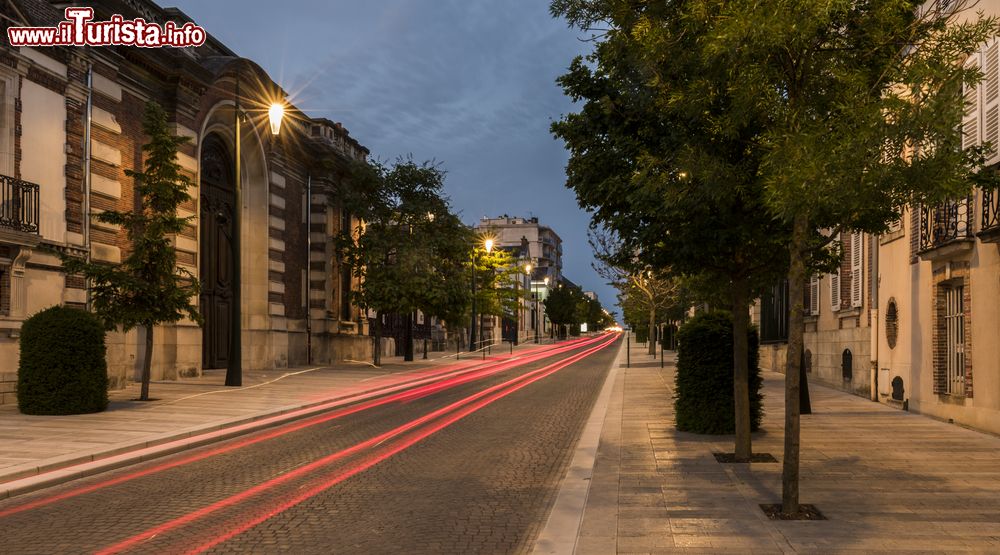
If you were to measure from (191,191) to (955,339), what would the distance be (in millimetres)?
20294

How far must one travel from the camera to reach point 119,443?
1118 cm

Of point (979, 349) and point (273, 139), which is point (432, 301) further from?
point (979, 349)

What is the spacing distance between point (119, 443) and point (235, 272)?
10.5 meters

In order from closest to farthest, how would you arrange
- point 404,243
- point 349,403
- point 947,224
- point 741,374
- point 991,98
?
1. point 741,374
2. point 991,98
3. point 947,224
4. point 349,403
5. point 404,243

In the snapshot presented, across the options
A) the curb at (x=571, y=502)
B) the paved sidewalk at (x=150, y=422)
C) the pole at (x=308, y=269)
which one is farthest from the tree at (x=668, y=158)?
the pole at (x=308, y=269)

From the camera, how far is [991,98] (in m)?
13.0

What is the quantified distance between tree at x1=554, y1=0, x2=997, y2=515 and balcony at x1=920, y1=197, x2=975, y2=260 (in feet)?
20.9

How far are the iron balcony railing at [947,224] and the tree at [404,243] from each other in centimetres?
1962

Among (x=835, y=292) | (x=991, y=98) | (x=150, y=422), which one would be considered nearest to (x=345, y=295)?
(x=835, y=292)

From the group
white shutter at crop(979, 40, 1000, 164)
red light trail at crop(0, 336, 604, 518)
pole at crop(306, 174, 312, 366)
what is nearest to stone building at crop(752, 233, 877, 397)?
white shutter at crop(979, 40, 1000, 164)

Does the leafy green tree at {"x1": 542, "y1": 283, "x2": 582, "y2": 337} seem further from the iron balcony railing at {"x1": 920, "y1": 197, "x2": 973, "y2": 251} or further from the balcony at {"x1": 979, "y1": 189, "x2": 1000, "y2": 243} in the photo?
the balcony at {"x1": 979, "y1": 189, "x2": 1000, "y2": 243}

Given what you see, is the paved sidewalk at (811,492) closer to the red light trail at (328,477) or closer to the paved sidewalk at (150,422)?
the red light trail at (328,477)

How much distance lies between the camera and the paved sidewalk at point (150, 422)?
32.4 feet

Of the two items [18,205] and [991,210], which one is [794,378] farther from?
[18,205]
